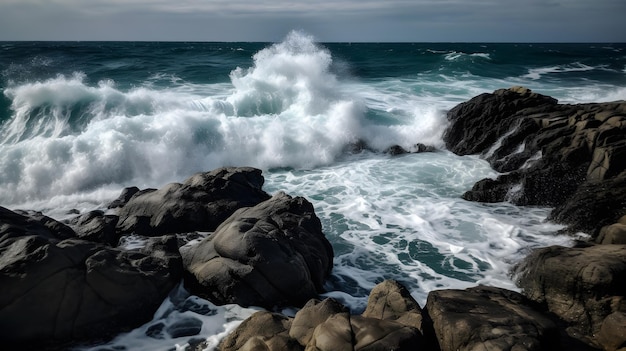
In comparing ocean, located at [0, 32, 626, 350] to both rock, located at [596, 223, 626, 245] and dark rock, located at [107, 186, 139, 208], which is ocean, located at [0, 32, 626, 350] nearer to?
dark rock, located at [107, 186, 139, 208]

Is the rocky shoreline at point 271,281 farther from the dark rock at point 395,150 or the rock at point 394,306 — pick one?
the dark rock at point 395,150

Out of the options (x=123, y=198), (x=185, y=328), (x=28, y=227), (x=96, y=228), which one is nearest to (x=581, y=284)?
(x=185, y=328)

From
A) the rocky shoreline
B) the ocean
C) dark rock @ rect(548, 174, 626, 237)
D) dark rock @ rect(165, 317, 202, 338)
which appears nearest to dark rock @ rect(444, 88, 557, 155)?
the ocean

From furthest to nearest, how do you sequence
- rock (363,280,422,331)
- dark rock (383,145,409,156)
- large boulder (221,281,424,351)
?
1. dark rock (383,145,409,156)
2. rock (363,280,422,331)
3. large boulder (221,281,424,351)

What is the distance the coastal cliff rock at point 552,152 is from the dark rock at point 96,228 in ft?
27.2

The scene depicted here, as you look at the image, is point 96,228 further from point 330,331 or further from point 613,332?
point 613,332

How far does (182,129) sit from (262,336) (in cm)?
1071

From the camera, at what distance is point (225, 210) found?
29.0ft

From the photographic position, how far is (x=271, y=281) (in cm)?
610

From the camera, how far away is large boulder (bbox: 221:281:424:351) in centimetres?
419

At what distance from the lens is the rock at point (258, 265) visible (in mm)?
6078

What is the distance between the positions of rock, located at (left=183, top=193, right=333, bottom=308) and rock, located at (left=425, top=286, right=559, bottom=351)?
202 centimetres

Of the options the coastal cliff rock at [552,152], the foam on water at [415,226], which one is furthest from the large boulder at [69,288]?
the coastal cliff rock at [552,152]

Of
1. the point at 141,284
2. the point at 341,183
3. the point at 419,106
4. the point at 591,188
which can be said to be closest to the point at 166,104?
the point at 341,183
